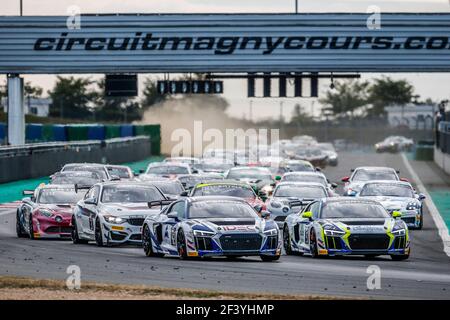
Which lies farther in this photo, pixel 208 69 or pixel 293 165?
pixel 208 69

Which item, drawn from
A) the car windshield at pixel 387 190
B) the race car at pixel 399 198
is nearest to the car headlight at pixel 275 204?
the race car at pixel 399 198

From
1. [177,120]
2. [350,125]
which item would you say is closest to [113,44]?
[177,120]

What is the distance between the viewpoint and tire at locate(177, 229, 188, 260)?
74.7ft

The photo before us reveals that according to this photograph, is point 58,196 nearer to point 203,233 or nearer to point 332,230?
point 203,233

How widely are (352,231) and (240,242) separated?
6.82 ft

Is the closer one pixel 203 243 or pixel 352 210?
pixel 203 243

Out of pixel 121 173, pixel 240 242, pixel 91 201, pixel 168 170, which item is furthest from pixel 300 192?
pixel 168 170

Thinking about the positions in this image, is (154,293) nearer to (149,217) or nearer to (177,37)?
(149,217)

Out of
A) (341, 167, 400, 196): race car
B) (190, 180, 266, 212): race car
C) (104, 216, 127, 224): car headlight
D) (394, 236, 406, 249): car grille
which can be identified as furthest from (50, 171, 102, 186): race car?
(394, 236, 406, 249): car grille

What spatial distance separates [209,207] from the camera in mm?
23609

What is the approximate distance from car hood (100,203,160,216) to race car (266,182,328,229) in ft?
20.1

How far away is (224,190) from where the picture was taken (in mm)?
31438

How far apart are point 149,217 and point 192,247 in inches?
77.6

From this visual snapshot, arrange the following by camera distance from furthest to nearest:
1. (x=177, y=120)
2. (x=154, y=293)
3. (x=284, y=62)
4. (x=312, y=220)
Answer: (x=177, y=120), (x=284, y=62), (x=312, y=220), (x=154, y=293)
